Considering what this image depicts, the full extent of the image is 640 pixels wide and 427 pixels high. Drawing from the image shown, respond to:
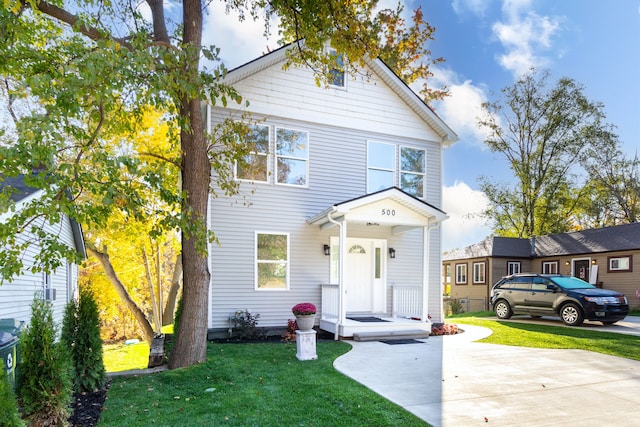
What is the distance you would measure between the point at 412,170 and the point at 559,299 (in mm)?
5971

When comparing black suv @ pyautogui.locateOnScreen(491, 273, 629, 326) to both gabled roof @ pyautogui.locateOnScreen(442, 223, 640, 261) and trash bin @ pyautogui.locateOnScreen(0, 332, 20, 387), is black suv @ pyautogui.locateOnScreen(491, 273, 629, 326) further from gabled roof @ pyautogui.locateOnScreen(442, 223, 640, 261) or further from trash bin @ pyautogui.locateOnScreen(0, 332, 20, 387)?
trash bin @ pyautogui.locateOnScreen(0, 332, 20, 387)

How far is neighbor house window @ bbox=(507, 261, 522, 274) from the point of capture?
2209 centimetres

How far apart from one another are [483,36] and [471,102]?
27.0 feet

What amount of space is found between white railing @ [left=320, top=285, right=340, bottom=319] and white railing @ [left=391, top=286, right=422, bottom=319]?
199 centimetres

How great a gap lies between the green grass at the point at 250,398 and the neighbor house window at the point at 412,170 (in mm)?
6485

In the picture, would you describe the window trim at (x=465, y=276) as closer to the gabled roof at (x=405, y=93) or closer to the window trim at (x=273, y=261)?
the gabled roof at (x=405, y=93)

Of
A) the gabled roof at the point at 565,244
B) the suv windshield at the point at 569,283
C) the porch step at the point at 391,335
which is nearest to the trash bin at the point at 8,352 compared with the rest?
the porch step at the point at 391,335

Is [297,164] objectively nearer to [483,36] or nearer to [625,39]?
[483,36]

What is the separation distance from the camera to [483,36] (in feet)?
63.6

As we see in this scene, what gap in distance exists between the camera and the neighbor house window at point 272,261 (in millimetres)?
10156

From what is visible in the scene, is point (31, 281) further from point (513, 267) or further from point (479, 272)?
point (513, 267)

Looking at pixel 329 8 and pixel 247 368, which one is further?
pixel 329 8

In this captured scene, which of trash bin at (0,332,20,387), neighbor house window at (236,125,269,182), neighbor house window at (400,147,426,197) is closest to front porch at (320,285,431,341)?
neighbor house window at (400,147,426,197)

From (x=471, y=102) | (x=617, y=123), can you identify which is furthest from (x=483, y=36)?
(x=617, y=123)
